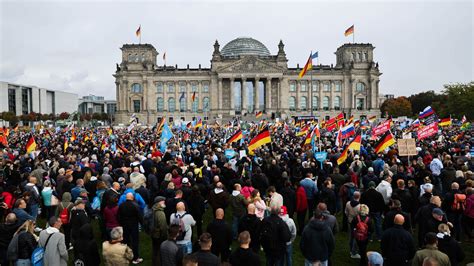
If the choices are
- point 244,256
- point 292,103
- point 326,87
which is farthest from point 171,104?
point 244,256

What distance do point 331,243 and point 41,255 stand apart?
539 centimetres

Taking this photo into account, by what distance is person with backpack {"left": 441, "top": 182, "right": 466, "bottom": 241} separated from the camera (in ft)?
32.1

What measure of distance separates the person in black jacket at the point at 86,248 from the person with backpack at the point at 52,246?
35 cm

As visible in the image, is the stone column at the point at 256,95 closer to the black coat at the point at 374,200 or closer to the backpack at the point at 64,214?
the black coat at the point at 374,200

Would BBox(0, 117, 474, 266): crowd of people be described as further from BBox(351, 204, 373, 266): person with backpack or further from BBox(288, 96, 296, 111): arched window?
BBox(288, 96, 296, 111): arched window

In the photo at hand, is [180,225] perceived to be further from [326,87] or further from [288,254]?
[326,87]

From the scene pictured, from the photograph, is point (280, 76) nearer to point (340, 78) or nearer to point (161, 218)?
point (340, 78)

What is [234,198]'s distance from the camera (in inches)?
402

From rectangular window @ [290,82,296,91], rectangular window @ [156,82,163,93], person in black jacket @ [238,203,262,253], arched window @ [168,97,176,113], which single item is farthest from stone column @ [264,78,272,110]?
person in black jacket @ [238,203,262,253]

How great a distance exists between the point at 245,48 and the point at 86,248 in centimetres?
10554

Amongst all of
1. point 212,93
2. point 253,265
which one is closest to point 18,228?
point 253,265

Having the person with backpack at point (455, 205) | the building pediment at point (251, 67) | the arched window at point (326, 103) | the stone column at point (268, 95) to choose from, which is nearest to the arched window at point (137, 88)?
the building pediment at point (251, 67)

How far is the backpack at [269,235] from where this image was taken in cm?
745

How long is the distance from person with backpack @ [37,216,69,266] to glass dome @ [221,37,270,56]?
104 m
